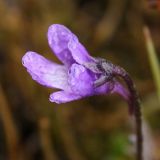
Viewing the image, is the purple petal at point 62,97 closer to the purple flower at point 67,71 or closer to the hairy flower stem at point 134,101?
the purple flower at point 67,71

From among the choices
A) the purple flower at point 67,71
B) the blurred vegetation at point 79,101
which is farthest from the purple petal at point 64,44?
the blurred vegetation at point 79,101

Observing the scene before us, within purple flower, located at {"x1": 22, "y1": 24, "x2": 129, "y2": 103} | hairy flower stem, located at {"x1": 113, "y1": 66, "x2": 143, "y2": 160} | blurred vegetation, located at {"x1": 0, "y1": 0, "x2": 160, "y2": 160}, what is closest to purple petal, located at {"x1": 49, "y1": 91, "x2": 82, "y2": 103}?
purple flower, located at {"x1": 22, "y1": 24, "x2": 129, "y2": 103}

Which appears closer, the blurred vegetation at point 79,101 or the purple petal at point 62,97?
the purple petal at point 62,97

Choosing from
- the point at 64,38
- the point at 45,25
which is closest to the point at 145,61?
the point at 45,25

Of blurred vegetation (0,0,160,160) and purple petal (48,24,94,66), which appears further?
blurred vegetation (0,0,160,160)

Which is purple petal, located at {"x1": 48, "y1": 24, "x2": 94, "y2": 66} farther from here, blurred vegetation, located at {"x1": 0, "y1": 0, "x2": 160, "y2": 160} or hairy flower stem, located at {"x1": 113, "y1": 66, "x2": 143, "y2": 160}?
blurred vegetation, located at {"x1": 0, "y1": 0, "x2": 160, "y2": 160}

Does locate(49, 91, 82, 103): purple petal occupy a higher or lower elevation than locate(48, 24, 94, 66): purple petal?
lower
